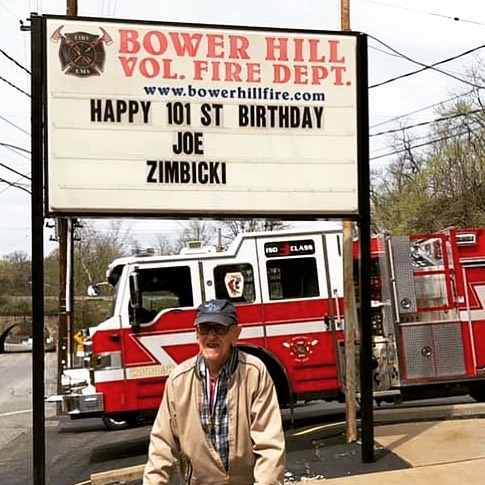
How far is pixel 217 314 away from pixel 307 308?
7397mm

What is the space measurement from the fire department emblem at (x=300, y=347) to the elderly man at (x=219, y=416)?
7.19 metres

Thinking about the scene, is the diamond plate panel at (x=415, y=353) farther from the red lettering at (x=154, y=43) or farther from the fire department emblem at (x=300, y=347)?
the red lettering at (x=154, y=43)

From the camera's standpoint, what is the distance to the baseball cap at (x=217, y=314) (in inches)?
134

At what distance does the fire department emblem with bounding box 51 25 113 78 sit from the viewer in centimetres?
707

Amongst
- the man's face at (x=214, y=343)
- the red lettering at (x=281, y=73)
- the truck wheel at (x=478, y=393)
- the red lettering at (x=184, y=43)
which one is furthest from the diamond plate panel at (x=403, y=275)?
the man's face at (x=214, y=343)

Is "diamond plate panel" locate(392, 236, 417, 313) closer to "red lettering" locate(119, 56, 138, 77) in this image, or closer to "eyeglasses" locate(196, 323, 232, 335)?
"red lettering" locate(119, 56, 138, 77)

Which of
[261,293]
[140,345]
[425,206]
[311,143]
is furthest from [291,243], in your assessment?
[425,206]

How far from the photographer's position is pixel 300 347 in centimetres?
1069

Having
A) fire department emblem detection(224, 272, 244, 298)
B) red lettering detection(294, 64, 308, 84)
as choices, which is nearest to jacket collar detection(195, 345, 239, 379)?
red lettering detection(294, 64, 308, 84)

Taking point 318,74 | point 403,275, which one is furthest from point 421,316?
point 318,74

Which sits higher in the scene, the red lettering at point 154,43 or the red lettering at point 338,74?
the red lettering at point 154,43

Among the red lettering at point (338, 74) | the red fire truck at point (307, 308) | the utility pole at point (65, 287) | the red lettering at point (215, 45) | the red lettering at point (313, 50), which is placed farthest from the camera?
the utility pole at point (65, 287)

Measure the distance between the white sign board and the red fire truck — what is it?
3251 mm

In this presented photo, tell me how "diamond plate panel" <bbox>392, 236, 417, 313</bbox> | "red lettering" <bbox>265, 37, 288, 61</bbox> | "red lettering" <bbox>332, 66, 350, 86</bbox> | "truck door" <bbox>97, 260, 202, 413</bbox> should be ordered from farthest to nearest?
1. "diamond plate panel" <bbox>392, 236, 417, 313</bbox>
2. "truck door" <bbox>97, 260, 202, 413</bbox>
3. "red lettering" <bbox>332, 66, 350, 86</bbox>
4. "red lettering" <bbox>265, 37, 288, 61</bbox>
